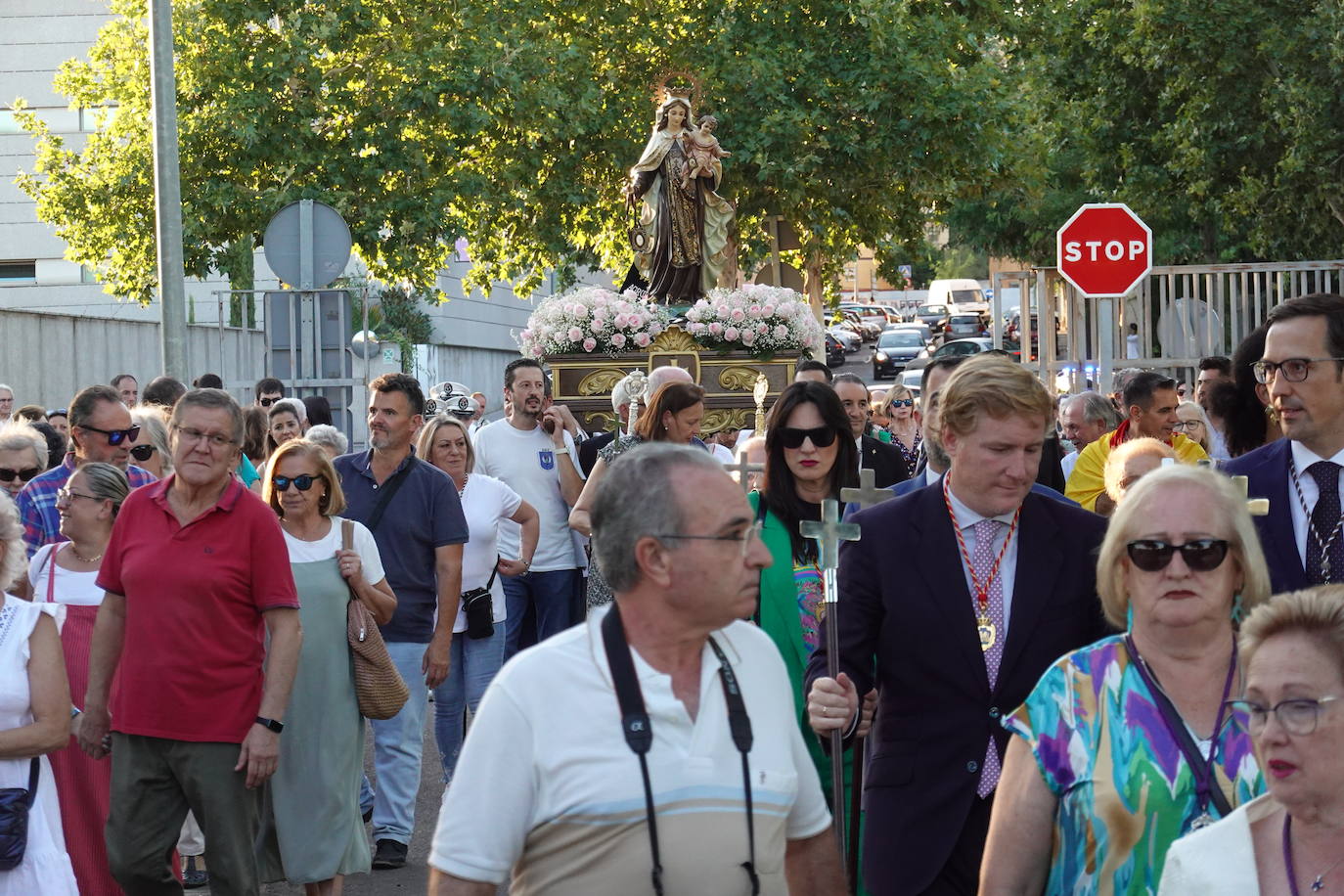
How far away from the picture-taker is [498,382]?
57.1m

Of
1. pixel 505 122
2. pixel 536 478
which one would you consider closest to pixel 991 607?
pixel 536 478

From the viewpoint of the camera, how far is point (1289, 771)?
2.98m

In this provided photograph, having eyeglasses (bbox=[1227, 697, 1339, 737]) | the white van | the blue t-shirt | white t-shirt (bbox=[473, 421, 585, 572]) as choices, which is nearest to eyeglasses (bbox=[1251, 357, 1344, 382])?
eyeglasses (bbox=[1227, 697, 1339, 737])

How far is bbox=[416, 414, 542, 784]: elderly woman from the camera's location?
9172 millimetres

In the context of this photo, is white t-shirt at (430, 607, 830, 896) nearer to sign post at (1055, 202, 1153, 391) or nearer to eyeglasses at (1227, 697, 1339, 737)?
eyeglasses at (1227, 697, 1339, 737)

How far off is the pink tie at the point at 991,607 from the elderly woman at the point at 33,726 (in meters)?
2.55

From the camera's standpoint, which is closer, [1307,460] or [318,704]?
[1307,460]

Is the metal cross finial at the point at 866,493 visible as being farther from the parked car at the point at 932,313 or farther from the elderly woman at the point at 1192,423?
the parked car at the point at 932,313

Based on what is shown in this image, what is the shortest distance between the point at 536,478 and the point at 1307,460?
19.8 feet

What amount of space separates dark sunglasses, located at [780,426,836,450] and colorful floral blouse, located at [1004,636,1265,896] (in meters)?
2.44

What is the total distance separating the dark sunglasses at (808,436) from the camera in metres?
5.98

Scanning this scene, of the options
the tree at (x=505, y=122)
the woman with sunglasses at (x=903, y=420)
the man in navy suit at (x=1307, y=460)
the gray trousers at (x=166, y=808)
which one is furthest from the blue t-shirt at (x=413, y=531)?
the tree at (x=505, y=122)

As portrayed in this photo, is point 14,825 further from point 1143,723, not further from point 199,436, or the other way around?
point 1143,723

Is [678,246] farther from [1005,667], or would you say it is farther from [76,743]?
[1005,667]
